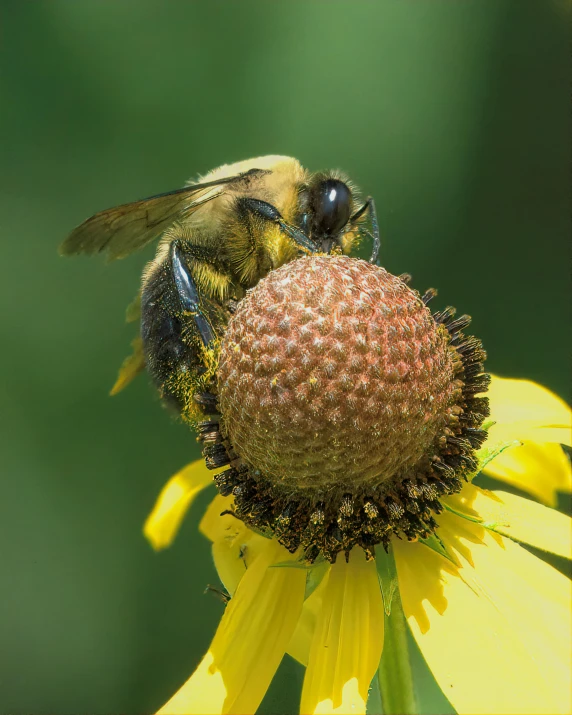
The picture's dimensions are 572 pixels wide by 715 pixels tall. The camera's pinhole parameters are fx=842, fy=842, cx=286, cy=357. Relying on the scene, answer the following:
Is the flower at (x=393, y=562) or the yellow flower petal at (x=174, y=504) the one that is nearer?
the flower at (x=393, y=562)

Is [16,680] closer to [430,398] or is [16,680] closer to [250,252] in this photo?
[250,252]

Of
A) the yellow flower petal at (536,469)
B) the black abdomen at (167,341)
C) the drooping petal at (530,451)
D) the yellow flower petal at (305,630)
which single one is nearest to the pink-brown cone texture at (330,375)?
the black abdomen at (167,341)

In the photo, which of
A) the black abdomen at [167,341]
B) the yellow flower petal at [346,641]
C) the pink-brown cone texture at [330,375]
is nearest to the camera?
the pink-brown cone texture at [330,375]

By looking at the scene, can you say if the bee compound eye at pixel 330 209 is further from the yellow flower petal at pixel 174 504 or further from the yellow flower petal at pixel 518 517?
the yellow flower petal at pixel 174 504

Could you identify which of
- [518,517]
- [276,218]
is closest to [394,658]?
[518,517]

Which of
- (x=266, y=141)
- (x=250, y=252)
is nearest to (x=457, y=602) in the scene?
(x=250, y=252)

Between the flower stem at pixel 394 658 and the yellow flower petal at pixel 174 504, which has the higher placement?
the yellow flower petal at pixel 174 504

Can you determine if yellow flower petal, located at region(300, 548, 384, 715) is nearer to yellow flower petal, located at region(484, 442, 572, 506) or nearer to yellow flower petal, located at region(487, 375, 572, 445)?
yellow flower petal, located at region(487, 375, 572, 445)
